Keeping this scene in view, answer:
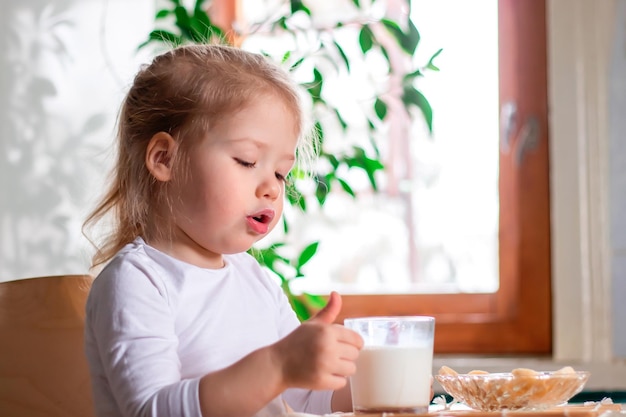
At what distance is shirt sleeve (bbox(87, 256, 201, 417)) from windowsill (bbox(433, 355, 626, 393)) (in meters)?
1.34

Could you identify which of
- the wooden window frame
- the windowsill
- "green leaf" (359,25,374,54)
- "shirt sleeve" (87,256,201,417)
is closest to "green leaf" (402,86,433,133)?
"green leaf" (359,25,374,54)

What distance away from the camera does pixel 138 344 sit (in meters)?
0.84

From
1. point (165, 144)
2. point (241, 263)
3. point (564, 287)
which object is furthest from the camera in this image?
point (564, 287)

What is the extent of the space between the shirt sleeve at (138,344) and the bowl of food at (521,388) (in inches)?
10.8

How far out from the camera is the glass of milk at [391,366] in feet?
2.65

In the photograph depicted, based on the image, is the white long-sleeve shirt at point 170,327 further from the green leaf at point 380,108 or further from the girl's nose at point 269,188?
the green leaf at point 380,108

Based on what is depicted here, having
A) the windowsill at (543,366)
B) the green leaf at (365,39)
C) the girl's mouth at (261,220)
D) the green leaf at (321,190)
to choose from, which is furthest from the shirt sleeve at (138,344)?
the windowsill at (543,366)

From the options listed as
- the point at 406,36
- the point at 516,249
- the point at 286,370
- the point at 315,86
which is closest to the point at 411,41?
the point at 406,36

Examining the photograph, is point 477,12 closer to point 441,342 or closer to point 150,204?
point 441,342

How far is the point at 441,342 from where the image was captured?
227 cm

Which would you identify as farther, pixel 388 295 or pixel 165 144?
pixel 388 295

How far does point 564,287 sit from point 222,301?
141cm

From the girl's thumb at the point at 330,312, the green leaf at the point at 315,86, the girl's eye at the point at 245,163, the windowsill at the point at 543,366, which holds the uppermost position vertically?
the green leaf at the point at 315,86

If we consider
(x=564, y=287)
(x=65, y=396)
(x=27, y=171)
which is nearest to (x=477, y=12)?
(x=564, y=287)
